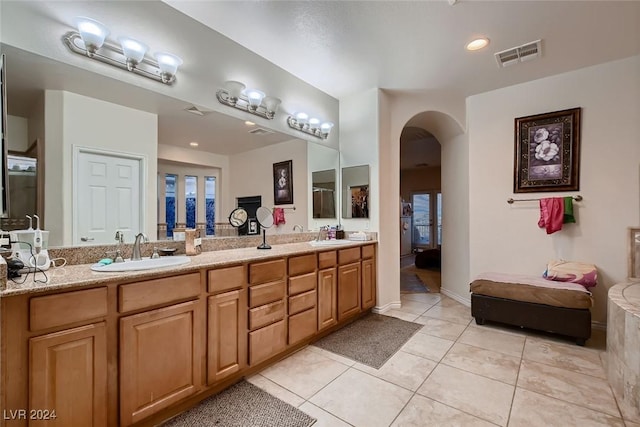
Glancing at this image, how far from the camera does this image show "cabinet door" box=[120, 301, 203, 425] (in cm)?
140

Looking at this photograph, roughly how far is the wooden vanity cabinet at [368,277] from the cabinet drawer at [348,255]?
0.14 metres

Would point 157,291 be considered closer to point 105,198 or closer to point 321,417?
point 105,198

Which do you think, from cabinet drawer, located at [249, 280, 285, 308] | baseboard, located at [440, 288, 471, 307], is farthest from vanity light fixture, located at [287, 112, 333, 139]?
baseboard, located at [440, 288, 471, 307]

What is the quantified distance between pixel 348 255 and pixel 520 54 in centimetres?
257

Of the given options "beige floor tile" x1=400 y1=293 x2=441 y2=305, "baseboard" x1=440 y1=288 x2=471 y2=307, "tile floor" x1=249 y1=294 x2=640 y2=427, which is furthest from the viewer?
"beige floor tile" x1=400 y1=293 x2=441 y2=305

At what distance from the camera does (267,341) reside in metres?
2.08

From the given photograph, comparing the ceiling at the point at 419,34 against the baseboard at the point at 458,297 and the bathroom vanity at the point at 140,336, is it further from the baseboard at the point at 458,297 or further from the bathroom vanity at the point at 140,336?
the baseboard at the point at 458,297

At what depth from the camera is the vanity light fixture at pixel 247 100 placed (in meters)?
2.50

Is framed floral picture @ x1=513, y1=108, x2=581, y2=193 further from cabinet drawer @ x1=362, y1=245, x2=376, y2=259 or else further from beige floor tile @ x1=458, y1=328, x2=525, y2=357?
cabinet drawer @ x1=362, y1=245, x2=376, y2=259

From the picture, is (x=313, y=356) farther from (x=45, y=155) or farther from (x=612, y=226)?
(x=612, y=226)

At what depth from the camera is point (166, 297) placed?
5.06ft

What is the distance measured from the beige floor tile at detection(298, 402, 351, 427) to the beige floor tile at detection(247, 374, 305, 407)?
0.06 meters

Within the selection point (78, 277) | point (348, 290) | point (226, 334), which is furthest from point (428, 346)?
point (78, 277)

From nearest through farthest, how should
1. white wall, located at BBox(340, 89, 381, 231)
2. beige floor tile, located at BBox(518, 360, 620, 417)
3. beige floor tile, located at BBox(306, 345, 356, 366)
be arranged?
beige floor tile, located at BBox(518, 360, 620, 417)
beige floor tile, located at BBox(306, 345, 356, 366)
white wall, located at BBox(340, 89, 381, 231)
